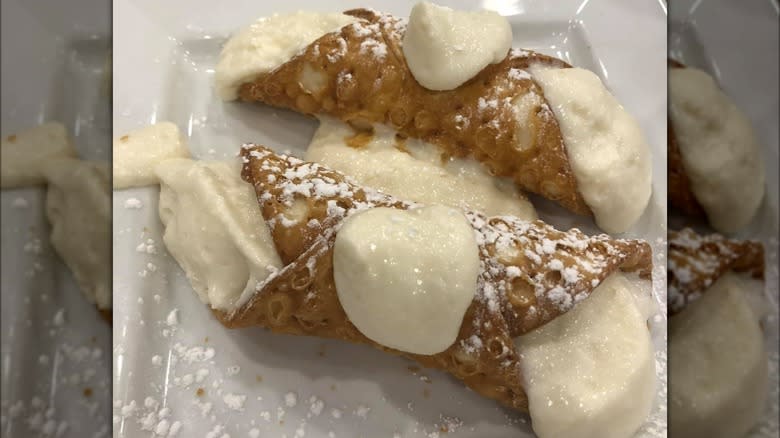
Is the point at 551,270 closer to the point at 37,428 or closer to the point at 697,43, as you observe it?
the point at 697,43

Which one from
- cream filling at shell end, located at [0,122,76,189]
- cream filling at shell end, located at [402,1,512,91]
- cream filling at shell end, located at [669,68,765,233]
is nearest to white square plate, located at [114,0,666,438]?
cream filling at shell end, located at [402,1,512,91]

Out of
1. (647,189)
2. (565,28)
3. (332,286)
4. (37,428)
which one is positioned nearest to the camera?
(37,428)

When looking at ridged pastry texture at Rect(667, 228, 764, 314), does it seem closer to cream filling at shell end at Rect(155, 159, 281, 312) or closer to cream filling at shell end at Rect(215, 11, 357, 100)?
cream filling at shell end at Rect(155, 159, 281, 312)

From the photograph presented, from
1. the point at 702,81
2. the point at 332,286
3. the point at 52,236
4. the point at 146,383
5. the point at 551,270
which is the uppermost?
the point at 702,81

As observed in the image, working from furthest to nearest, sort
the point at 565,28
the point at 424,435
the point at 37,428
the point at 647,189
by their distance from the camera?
the point at 565,28 < the point at 647,189 < the point at 424,435 < the point at 37,428

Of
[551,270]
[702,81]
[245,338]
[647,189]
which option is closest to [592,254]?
[551,270]

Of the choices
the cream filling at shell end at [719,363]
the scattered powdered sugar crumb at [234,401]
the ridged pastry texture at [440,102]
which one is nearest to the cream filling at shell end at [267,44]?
the ridged pastry texture at [440,102]

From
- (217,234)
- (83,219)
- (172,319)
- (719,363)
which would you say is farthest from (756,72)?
(172,319)

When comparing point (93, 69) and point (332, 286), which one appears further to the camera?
point (332, 286)
